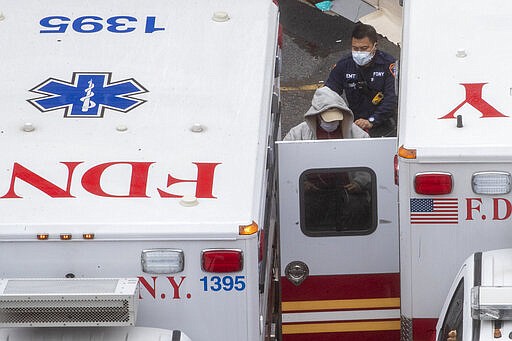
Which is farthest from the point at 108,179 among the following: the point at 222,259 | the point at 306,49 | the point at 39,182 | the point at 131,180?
the point at 306,49

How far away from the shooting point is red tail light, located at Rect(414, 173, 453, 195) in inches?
288

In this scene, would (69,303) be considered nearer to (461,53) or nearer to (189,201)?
(189,201)

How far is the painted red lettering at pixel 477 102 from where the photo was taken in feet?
24.8

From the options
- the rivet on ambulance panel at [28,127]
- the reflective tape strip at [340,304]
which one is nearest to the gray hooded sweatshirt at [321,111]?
the reflective tape strip at [340,304]

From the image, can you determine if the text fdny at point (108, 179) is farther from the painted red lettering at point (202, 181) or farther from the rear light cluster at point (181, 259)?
the rear light cluster at point (181, 259)

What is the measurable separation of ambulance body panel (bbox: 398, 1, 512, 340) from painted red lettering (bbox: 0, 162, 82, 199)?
6.08 feet

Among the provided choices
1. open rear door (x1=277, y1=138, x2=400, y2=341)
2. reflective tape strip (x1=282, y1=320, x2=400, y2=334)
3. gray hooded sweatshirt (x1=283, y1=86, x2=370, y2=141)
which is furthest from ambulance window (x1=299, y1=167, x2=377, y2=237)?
gray hooded sweatshirt (x1=283, y1=86, x2=370, y2=141)

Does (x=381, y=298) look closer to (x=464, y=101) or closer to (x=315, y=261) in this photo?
(x=315, y=261)

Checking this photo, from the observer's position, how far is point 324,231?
8398 millimetres

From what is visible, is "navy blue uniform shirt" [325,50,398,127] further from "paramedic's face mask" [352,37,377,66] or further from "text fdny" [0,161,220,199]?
"text fdny" [0,161,220,199]

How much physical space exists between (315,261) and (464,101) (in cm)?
149

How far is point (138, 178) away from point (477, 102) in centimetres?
206

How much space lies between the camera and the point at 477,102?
7668mm

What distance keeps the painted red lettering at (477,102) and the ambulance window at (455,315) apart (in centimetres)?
108
